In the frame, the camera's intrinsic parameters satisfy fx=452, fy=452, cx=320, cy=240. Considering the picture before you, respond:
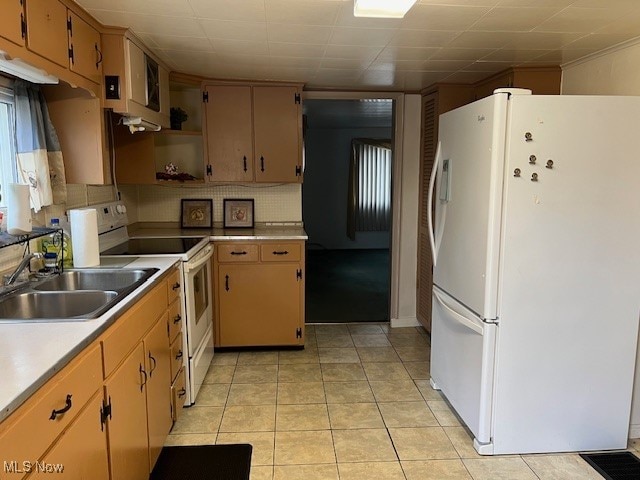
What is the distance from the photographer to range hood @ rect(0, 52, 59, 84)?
5.21 ft

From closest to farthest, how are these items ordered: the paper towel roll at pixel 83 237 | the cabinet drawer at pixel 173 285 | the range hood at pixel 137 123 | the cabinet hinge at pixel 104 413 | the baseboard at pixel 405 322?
1. the cabinet hinge at pixel 104 413
2. the paper towel roll at pixel 83 237
3. the cabinet drawer at pixel 173 285
4. the range hood at pixel 137 123
5. the baseboard at pixel 405 322

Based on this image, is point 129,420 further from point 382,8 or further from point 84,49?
point 382,8

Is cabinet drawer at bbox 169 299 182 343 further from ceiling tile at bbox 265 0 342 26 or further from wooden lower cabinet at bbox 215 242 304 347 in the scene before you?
ceiling tile at bbox 265 0 342 26

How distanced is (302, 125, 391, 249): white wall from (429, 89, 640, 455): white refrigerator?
5524mm

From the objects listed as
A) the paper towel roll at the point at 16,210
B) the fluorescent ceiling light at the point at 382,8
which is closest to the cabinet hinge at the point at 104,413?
the paper towel roll at the point at 16,210

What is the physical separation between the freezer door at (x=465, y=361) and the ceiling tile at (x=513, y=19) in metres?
→ 1.42

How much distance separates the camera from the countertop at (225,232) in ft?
11.0

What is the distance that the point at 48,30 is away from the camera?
1759mm

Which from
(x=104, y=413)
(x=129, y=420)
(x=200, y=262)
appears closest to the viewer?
(x=104, y=413)

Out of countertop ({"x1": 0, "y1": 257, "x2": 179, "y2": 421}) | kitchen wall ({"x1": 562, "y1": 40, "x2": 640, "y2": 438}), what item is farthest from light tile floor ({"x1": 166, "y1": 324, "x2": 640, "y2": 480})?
countertop ({"x1": 0, "y1": 257, "x2": 179, "y2": 421})

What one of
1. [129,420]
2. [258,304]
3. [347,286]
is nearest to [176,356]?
[129,420]

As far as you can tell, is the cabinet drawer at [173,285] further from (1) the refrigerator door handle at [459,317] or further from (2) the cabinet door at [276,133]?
(1) the refrigerator door handle at [459,317]

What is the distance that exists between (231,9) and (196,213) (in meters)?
2.12

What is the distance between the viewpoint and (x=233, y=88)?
351 centimetres
